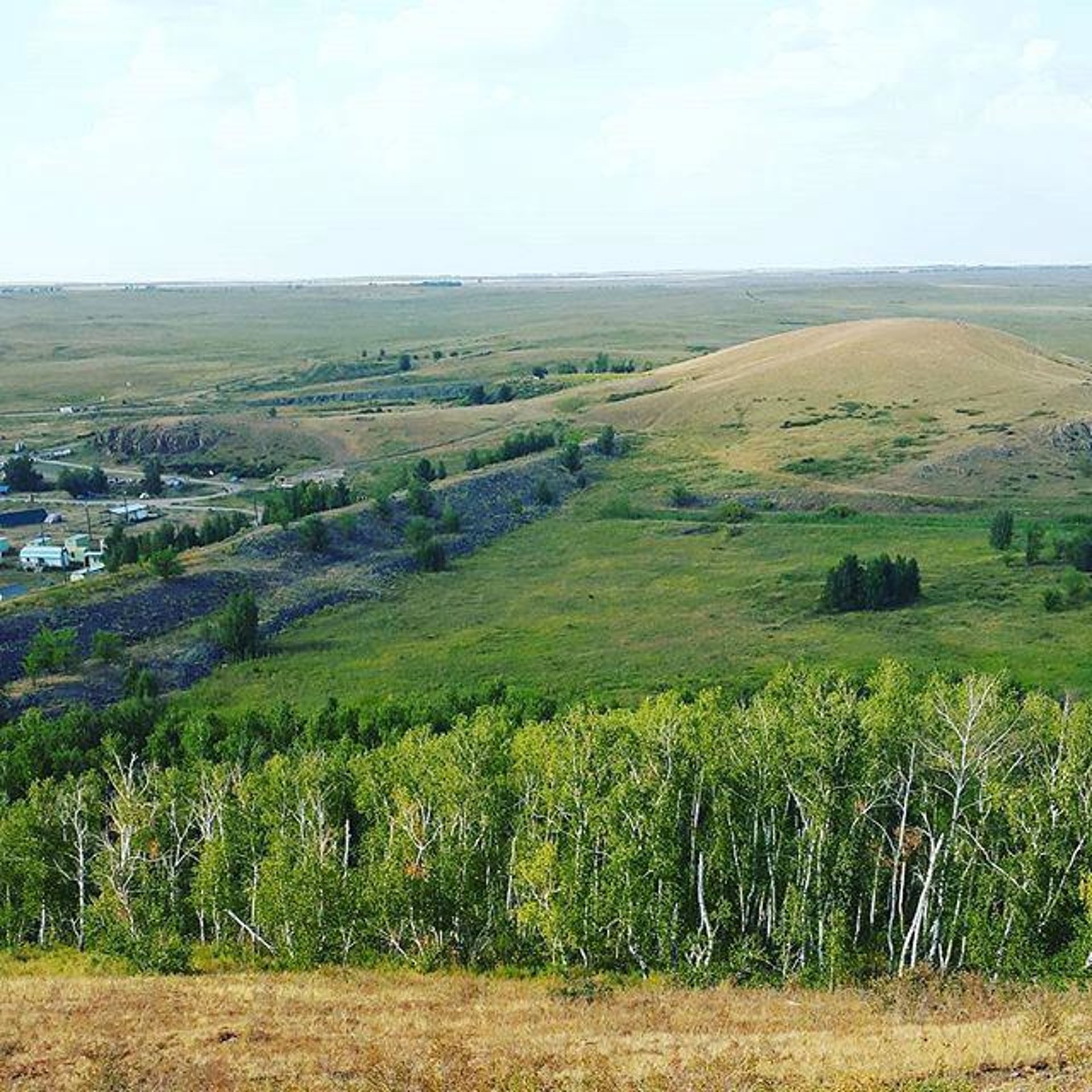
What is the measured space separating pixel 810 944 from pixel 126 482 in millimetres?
126509

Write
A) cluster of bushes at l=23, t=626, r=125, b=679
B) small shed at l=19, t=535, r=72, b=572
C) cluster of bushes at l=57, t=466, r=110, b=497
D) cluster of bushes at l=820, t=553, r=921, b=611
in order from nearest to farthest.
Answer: cluster of bushes at l=23, t=626, r=125, b=679 → cluster of bushes at l=820, t=553, r=921, b=611 → small shed at l=19, t=535, r=72, b=572 → cluster of bushes at l=57, t=466, r=110, b=497

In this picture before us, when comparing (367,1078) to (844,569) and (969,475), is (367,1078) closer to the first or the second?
(844,569)

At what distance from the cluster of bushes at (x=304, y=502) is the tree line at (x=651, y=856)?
206 ft

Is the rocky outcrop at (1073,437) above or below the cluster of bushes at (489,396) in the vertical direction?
below

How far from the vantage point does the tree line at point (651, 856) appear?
111 ft

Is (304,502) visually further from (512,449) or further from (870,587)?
(870,587)

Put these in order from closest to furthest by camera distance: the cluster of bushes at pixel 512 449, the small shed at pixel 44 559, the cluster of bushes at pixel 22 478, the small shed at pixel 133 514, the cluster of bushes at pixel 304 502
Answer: the small shed at pixel 44 559 < the cluster of bushes at pixel 304 502 < the small shed at pixel 133 514 < the cluster of bushes at pixel 512 449 < the cluster of bushes at pixel 22 478

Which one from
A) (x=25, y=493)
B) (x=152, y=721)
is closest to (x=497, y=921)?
(x=152, y=721)

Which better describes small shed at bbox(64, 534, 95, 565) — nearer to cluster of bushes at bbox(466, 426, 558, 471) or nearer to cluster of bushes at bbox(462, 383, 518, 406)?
cluster of bushes at bbox(466, 426, 558, 471)

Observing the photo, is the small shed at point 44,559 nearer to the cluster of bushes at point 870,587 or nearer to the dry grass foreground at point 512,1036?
the cluster of bushes at point 870,587

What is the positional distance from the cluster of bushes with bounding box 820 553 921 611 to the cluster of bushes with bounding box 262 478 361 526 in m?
47.0

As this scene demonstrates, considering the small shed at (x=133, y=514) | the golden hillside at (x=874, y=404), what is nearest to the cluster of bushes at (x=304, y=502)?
the small shed at (x=133, y=514)

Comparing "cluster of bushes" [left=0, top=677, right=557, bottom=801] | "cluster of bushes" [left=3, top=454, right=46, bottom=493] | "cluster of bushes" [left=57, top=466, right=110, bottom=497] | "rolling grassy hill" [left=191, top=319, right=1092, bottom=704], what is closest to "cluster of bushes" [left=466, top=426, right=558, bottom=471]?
"rolling grassy hill" [left=191, top=319, right=1092, bottom=704]

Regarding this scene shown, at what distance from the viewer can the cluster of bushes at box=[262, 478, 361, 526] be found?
102750 millimetres
